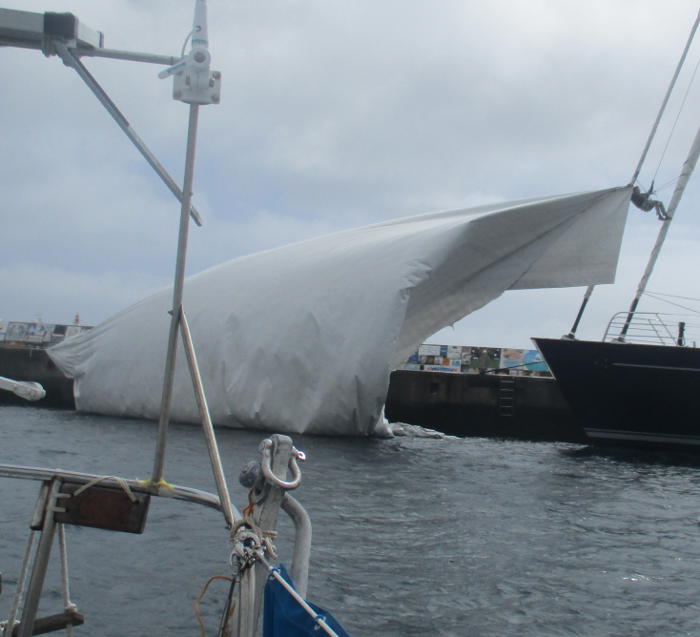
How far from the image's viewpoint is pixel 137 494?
3406mm

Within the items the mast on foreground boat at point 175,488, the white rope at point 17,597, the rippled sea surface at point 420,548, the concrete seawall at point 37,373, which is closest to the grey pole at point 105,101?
the mast on foreground boat at point 175,488

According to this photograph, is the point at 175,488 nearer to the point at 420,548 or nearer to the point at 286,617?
the point at 286,617

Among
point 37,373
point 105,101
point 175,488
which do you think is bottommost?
point 37,373

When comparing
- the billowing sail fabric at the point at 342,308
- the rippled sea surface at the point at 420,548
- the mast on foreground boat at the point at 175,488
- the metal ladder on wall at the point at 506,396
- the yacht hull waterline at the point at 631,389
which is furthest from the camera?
the metal ladder on wall at the point at 506,396

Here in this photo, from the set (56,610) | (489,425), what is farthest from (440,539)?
(489,425)

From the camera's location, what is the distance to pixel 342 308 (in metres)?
17.1

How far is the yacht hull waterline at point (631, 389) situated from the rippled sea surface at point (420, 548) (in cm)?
368

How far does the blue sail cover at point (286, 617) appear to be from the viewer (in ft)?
9.55

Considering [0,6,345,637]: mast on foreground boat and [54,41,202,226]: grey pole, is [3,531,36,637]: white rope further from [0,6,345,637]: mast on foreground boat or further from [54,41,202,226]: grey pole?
[54,41,202,226]: grey pole

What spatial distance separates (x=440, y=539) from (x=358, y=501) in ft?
6.52

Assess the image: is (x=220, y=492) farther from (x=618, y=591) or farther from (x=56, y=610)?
(x=618, y=591)

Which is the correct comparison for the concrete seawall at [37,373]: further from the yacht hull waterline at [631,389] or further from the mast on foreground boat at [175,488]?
the mast on foreground boat at [175,488]

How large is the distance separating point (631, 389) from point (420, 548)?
460 inches

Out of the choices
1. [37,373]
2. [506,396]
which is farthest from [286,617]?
[37,373]
